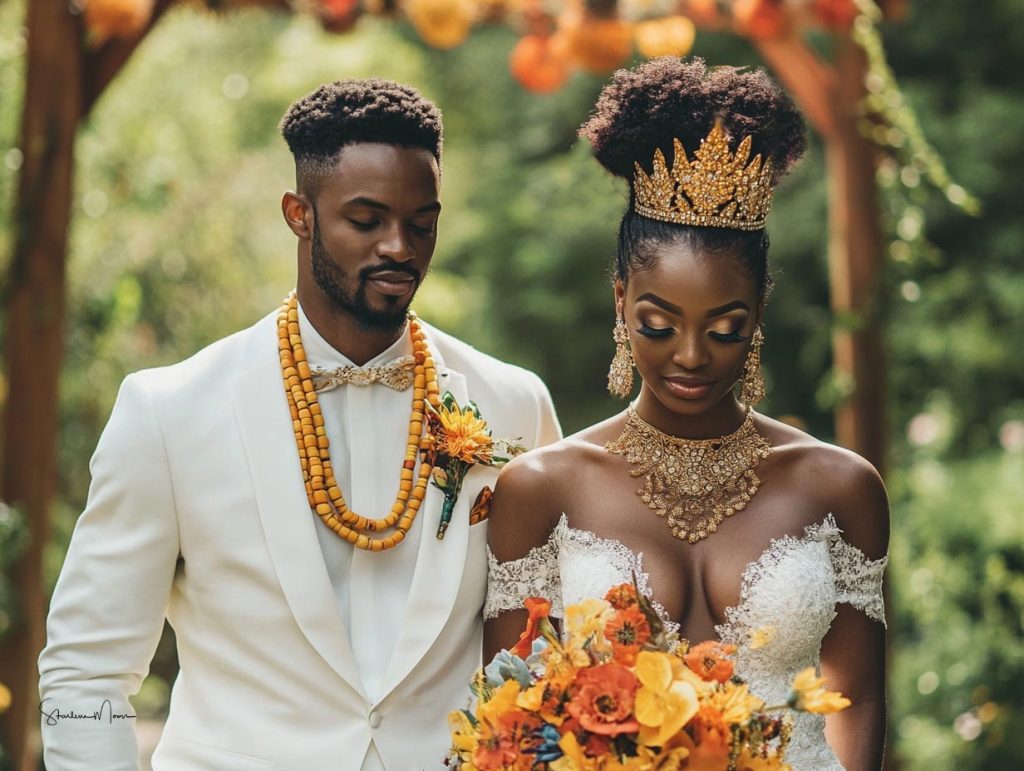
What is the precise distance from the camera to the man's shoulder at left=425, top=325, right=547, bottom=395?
12.2ft

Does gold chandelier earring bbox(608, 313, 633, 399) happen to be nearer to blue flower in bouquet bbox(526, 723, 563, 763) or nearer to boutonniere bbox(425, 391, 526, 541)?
boutonniere bbox(425, 391, 526, 541)

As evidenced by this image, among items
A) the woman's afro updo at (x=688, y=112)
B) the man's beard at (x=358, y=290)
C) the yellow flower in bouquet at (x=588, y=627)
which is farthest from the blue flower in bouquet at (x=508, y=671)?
the woman's afro updo at (x=688, y=112)

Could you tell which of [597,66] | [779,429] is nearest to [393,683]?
[779,429]

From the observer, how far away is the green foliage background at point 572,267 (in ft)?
Result: 23.6

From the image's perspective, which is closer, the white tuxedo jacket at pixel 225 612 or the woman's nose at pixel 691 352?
the woman's nose at pixel 691 352

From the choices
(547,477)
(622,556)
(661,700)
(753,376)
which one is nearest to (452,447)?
(547,477)

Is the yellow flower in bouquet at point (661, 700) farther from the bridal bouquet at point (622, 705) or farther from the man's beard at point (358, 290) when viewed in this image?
the man's beard at point (358, 290)

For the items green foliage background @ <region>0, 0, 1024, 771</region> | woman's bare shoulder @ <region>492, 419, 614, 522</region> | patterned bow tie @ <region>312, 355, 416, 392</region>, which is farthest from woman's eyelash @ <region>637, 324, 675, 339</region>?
green foliage background @ <region>0, 0, 1024, 771</region>

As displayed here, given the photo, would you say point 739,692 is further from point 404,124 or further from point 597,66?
point 597,66

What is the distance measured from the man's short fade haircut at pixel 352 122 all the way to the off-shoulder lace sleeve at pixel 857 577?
1272mm

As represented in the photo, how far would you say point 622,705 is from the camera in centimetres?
254

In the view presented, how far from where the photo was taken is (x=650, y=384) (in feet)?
10.6

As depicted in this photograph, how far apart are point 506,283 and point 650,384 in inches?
335

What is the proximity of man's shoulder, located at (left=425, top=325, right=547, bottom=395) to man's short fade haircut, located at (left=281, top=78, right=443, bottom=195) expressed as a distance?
47 cm
